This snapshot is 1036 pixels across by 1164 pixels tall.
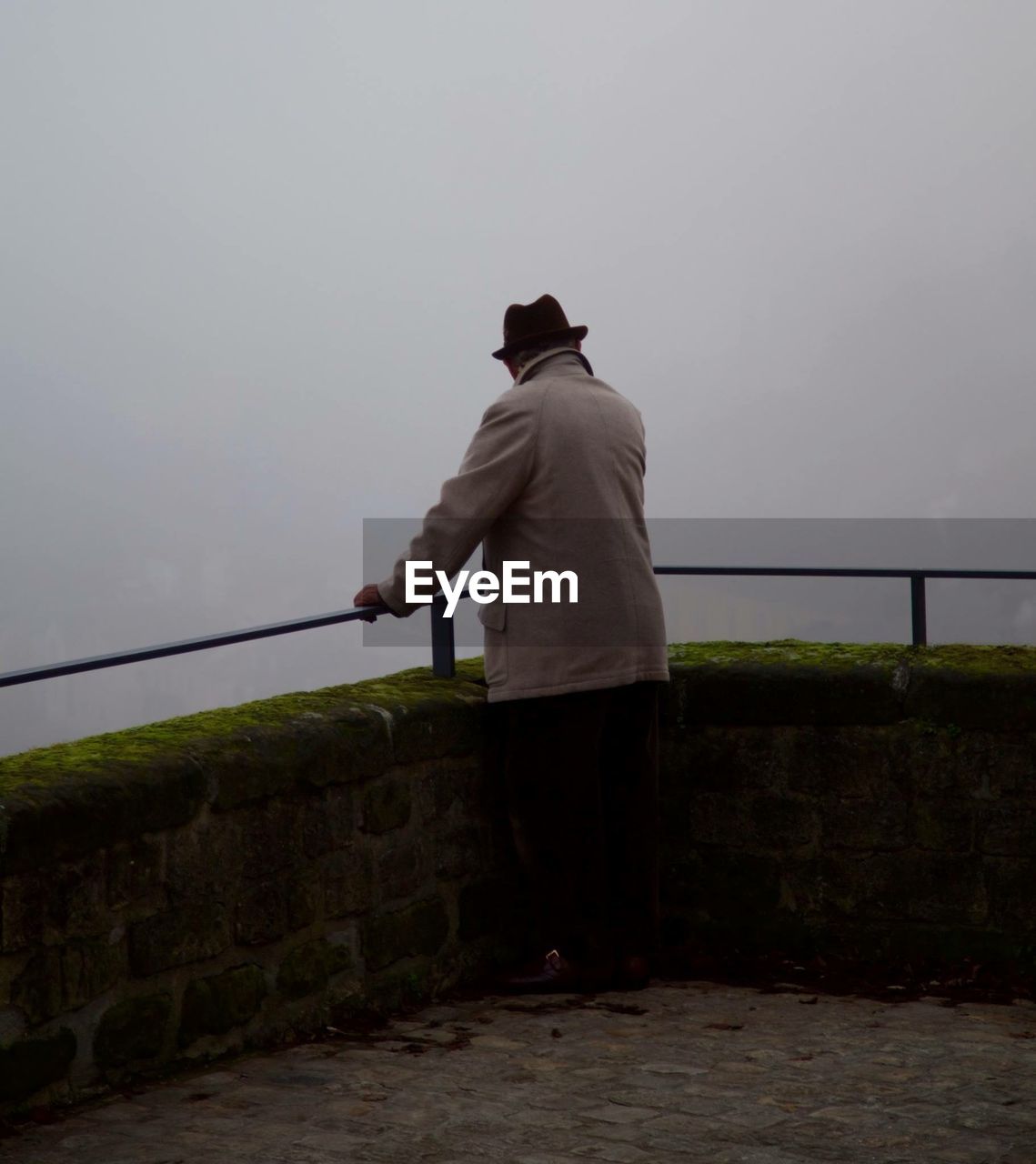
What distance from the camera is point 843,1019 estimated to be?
410 centimetres

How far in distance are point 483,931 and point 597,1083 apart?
111cm

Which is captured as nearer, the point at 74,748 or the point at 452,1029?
the point at 74,748

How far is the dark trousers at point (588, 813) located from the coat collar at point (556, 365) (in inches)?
34.6

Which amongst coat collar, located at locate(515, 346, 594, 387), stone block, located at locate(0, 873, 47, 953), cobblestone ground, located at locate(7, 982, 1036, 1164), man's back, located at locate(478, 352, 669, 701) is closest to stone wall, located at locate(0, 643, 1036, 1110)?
stone block, located at locate(0, 873, 47, 953)

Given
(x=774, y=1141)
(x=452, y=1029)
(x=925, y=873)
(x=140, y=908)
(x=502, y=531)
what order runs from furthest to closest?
1. (x=925, y=873)
2. (x=502, y=531)
3. (x=452, y=1029)
4. (x=140, y=908)
5. (x=774, y=1141)

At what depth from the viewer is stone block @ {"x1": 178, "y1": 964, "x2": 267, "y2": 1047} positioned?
3.52m

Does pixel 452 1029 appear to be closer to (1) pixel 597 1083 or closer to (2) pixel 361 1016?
(2) pixel 361 1016

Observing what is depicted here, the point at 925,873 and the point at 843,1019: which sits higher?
the point at 925,873

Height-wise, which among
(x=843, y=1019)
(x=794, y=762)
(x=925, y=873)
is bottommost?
(x=843, y=1019)

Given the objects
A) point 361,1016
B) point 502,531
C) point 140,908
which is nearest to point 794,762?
point 502,531

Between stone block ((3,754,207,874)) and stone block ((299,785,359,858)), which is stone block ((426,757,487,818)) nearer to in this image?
stone block ((299,785,359,858))

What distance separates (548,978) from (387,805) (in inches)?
27.0

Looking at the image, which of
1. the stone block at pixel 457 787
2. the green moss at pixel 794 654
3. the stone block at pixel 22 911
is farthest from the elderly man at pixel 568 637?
the stone block at pixel 22 911

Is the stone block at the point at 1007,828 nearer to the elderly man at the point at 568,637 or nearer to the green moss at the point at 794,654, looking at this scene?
the green moss at the point at 794,654
